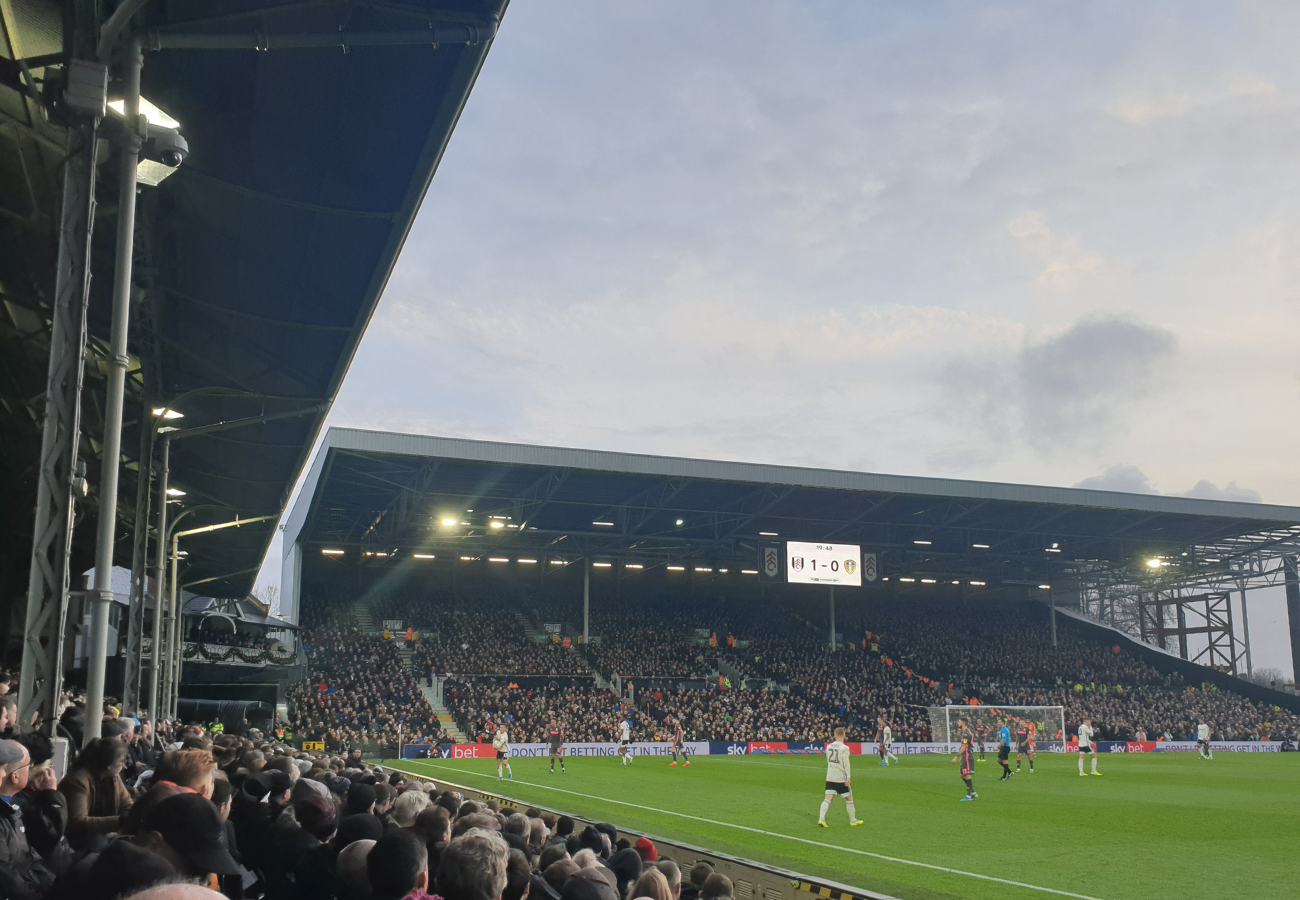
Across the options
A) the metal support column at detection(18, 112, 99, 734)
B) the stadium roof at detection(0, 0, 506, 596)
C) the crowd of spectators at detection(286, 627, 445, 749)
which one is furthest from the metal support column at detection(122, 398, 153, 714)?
the crowd of spectators at detection(286, 627, 445, 749)

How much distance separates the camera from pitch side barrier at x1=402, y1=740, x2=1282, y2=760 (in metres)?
43.2

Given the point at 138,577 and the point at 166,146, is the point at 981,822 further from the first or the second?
the point at 138,577

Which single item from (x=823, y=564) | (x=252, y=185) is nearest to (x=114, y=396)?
(x=252, y=185)

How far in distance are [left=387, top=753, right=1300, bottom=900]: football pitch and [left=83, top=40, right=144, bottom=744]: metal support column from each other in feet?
30.8

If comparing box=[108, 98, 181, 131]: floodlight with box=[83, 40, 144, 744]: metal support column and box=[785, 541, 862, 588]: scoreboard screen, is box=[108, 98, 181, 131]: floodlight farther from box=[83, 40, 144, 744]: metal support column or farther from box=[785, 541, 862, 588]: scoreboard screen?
box=[785, 541, 862, 588]: scoreboard screen

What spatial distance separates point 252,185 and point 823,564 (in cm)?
3897

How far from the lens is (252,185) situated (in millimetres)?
13562

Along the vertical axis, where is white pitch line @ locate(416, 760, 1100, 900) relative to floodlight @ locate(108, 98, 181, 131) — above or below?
below

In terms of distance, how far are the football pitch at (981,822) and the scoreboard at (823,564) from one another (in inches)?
491

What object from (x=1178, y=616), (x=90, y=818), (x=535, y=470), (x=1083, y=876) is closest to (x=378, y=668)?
(x=535, y=470)

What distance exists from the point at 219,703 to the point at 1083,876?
127 ft

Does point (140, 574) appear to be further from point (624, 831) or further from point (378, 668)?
point (378, 668)

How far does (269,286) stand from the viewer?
16.3 metres

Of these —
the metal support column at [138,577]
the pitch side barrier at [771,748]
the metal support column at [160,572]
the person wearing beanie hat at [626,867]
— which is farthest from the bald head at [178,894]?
the pitch side barrier at [771,748]
